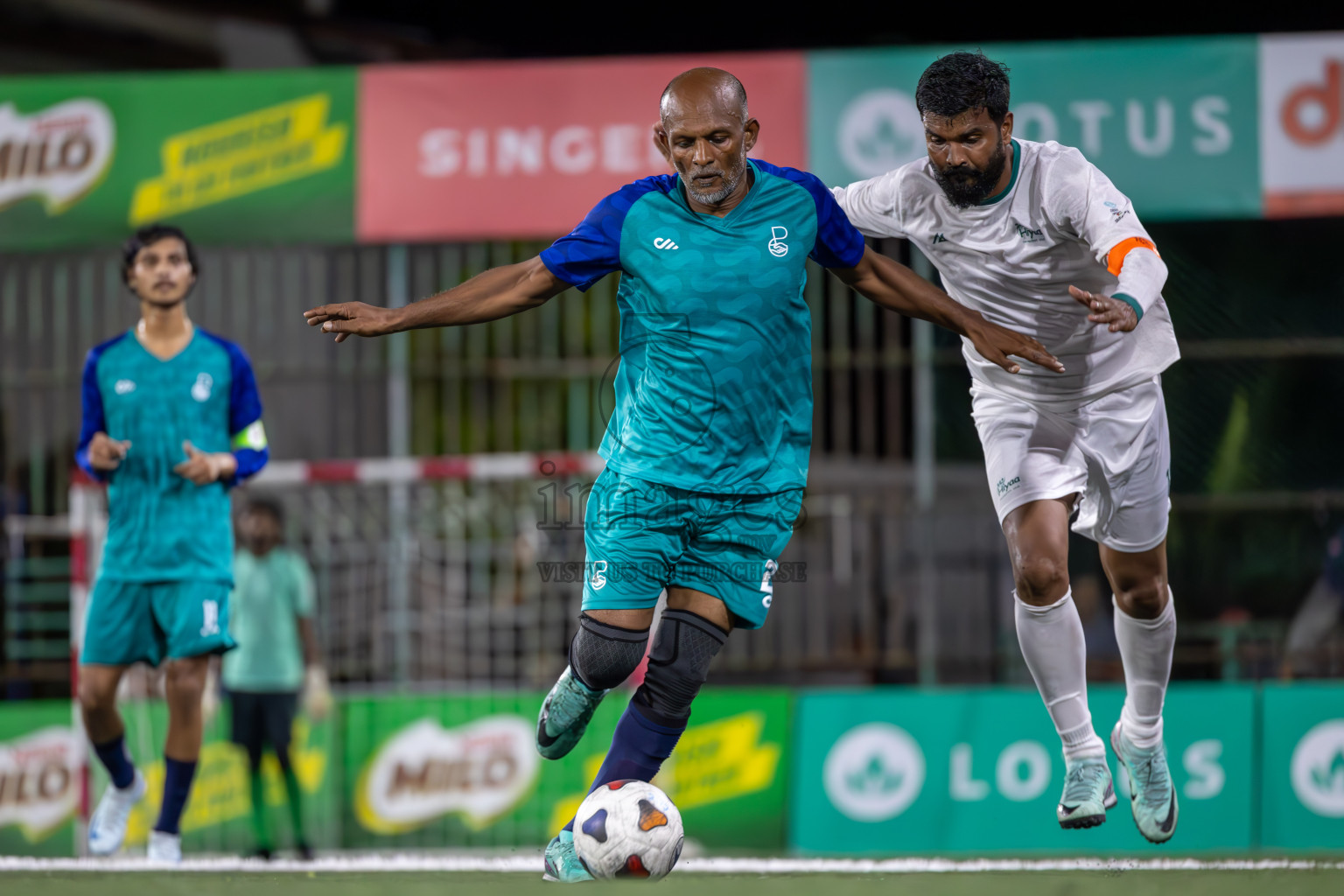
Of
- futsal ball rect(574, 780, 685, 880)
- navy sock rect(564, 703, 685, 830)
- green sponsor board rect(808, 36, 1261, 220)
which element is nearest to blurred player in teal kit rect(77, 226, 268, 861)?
navy sock rect(564, 703, 685, 830)

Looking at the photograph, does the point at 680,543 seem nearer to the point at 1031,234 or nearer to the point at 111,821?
the point at 1031,234

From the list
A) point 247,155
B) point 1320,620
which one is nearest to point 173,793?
point 247,155

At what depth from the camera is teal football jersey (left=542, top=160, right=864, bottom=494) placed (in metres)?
4.28

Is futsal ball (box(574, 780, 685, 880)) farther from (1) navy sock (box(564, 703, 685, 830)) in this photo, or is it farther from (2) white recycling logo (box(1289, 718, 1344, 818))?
(2) white recycling logo (box(1289, 718, 1344, 818))

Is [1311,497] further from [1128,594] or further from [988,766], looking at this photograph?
[1128,594]

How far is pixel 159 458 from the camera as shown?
19.7ft

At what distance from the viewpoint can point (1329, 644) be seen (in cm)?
888

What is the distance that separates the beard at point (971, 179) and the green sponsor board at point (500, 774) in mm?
4613

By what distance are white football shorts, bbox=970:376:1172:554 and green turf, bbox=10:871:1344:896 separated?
1.19 meters

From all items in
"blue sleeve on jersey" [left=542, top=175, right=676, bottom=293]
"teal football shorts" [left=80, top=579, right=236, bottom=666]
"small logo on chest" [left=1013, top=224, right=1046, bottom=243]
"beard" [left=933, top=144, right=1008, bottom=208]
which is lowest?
"teal football shorts" [left=80, top=579, right=236, bottom=666]

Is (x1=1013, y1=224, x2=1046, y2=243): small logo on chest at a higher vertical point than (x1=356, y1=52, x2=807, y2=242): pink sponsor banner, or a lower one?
lower

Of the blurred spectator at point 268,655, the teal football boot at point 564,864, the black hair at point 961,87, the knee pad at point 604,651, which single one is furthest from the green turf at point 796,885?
the blurred spectator at point 268,655

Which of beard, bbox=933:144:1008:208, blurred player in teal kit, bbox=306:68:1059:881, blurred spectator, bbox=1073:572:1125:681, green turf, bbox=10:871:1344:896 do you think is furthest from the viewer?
blurred spectator, bbox=1073:572:1125:681

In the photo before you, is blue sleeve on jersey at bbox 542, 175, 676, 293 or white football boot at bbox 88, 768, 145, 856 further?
white football boot at bbox 88, 768, 145, 856
